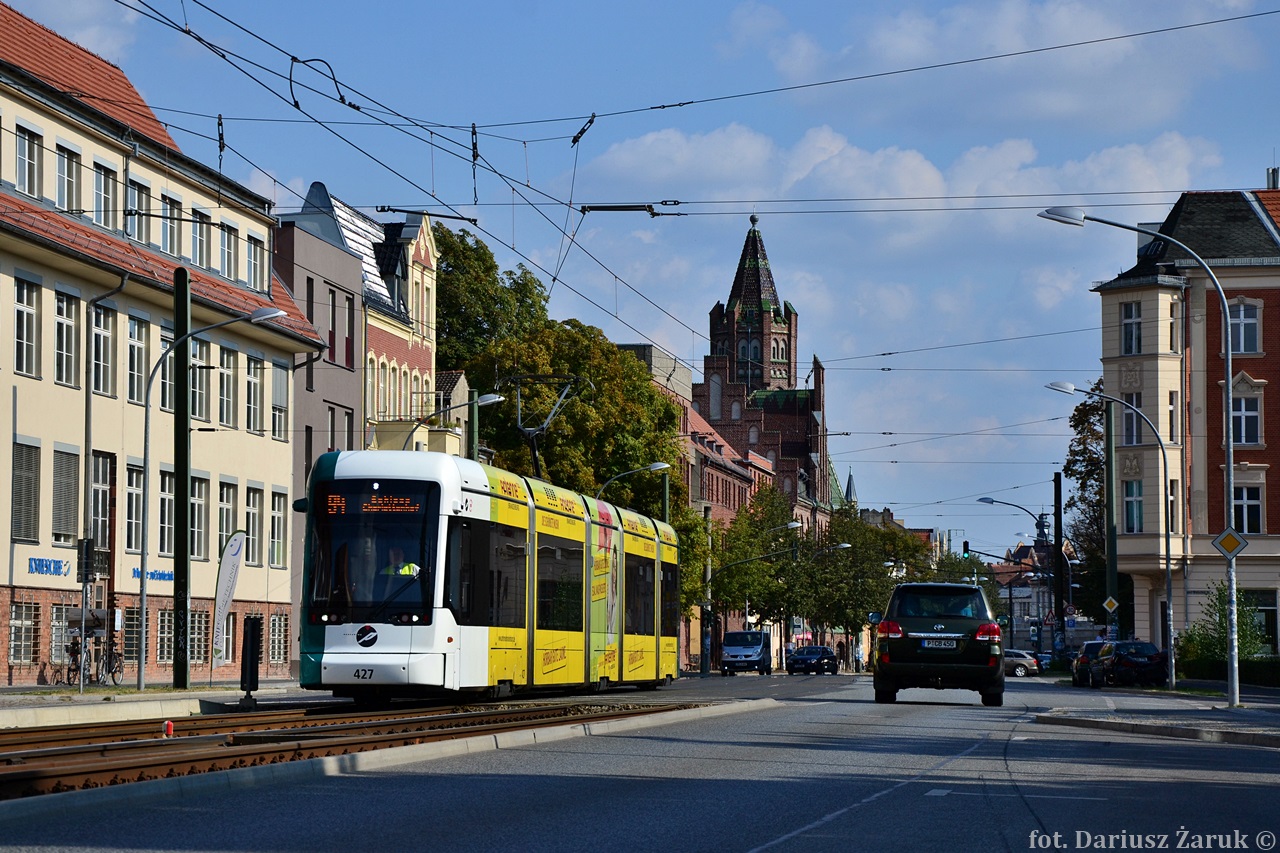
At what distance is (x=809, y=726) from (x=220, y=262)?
1291 inches

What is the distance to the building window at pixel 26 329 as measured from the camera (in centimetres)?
3919

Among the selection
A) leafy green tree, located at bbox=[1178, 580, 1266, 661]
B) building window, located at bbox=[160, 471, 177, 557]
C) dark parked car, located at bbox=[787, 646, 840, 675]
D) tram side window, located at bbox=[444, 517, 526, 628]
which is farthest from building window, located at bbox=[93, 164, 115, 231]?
dark parked car, located at bbox=[787, 646, 840, 675]

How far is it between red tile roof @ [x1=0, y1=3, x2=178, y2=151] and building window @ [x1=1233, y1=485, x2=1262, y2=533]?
39548 mm

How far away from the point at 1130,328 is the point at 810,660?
23.2m

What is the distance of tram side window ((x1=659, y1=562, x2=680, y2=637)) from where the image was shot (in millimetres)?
39406

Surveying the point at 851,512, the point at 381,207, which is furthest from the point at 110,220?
the point at 851,512

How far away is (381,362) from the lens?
63.3 meters

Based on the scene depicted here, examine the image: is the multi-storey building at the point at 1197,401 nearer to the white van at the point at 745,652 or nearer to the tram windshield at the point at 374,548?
the white van at the point at 745,652

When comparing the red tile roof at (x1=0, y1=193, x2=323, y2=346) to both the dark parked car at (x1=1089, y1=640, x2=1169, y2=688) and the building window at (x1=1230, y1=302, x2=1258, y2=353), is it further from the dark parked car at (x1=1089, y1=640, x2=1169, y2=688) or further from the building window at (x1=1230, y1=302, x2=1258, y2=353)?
the building window at (x1=1230, y1=302, x2=1258, y2=353)

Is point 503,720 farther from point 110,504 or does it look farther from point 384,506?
point 110,504

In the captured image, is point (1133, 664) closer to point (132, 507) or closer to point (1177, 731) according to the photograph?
point (132, 507)

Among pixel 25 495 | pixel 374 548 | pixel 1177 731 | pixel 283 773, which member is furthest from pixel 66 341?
pixel 283 773

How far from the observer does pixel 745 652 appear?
8119cm

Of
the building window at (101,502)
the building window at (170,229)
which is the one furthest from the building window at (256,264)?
the building window at (101,502)
